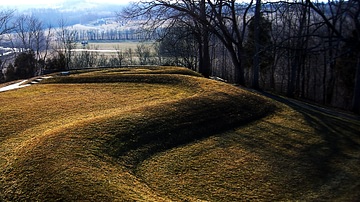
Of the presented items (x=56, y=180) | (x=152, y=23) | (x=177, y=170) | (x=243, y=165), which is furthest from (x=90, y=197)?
(x=152, y=23)

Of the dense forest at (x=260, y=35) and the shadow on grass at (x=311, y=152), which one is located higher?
the dense forest at (x=260, y=35)

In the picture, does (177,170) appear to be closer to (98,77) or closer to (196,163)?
(196,163)

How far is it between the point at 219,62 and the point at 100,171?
36470 mm

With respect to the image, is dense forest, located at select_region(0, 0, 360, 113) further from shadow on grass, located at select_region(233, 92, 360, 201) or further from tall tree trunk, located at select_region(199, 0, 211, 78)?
shadow on grass, located at select_region(233, 92, 360, 201)

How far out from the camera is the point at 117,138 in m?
8.81

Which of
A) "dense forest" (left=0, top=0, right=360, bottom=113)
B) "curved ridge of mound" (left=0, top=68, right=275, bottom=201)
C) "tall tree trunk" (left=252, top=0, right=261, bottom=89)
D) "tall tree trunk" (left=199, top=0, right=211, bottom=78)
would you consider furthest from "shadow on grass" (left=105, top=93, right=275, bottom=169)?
"tall tree trunk" (left=199, top=0, right=211, bottom=78)

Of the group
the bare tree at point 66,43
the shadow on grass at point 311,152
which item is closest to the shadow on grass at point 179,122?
the shadow on grass at point 311,152

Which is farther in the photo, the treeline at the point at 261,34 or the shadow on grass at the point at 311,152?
the treeline at the point at 261,34

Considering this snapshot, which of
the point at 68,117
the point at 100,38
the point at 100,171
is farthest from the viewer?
the point at 100,38

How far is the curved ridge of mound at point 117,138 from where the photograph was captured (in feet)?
20.8

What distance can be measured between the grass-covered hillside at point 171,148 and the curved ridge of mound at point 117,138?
27mm

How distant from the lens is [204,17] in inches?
790

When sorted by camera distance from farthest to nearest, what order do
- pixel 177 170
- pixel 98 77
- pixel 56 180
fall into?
pixel 98 77
pixel 177 170
pixel 56 180

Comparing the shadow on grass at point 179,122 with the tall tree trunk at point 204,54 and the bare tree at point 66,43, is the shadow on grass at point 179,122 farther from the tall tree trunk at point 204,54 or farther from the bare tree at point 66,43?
the bare tree at point 66,43
